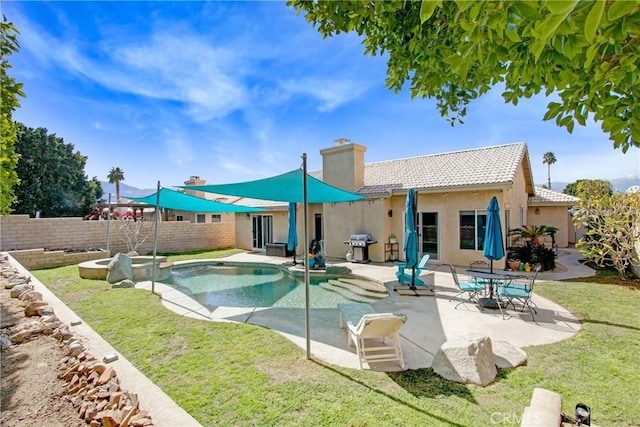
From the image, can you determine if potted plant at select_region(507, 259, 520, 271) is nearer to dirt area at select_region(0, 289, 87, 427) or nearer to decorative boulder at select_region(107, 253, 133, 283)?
dirt area at select_region(0, 289, 87, 427)

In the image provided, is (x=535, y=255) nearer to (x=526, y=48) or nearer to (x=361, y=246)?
(x=361, y=246)

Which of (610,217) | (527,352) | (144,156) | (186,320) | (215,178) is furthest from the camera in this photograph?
(215,178)

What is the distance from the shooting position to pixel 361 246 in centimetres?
1551

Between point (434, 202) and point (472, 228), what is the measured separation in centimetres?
212

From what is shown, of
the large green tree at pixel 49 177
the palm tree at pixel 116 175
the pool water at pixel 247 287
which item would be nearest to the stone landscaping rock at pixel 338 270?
the pool water at pixel 247 287

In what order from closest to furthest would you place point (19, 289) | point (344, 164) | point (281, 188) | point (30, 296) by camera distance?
point (30, 296)
point (19, 289)
point (281, 188)
point (344, 164)

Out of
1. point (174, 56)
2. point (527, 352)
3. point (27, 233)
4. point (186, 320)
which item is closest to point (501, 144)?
point (527, 352)

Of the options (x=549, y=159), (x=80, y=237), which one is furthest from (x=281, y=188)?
(x=549, y=159)

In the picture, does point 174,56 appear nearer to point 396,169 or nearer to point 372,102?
point 372,102

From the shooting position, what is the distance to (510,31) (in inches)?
66.6

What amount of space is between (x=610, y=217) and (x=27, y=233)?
89.0ft

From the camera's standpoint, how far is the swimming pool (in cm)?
948

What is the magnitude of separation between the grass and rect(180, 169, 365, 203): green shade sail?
4.29m

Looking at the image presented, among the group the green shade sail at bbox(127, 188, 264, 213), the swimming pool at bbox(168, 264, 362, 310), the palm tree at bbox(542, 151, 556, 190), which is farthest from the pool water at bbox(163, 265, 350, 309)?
the palm tree at bbox(542, 151, 556, 190)
